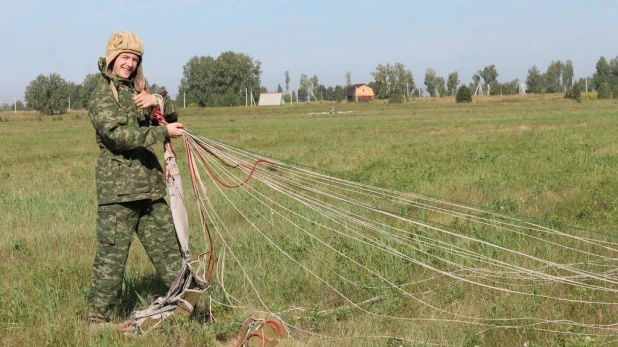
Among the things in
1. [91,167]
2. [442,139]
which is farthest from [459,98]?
[91,167]

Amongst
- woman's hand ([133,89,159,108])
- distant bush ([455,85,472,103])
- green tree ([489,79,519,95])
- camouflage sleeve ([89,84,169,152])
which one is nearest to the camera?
camouflage sleeve ([89,84,169,152])

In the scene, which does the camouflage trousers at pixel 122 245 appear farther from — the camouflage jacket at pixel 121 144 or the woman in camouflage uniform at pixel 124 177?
the camouflage jacket at pixel 121 144

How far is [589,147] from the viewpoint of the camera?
Result: 53.3 feet

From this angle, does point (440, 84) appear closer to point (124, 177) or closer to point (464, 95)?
point (464, 95)

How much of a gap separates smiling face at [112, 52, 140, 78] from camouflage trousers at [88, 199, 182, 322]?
86 cm

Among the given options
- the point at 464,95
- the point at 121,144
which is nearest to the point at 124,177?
the point at 121,144

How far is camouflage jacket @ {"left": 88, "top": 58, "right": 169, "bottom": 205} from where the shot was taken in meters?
4.49

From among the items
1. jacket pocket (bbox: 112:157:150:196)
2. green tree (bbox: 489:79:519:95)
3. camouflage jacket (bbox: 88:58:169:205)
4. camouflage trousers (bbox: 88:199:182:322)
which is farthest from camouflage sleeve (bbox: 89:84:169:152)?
green tree (bbox: 489:79:519:95)

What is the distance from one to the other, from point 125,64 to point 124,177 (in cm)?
75

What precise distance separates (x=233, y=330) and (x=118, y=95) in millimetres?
1747

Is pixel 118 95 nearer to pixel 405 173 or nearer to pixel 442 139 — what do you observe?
pixel 405 173

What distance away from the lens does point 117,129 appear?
448 cm

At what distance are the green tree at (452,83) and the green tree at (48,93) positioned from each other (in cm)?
9028

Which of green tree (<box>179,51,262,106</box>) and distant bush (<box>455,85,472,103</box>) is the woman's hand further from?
green tree (<box>179,51,262,106</box>)
